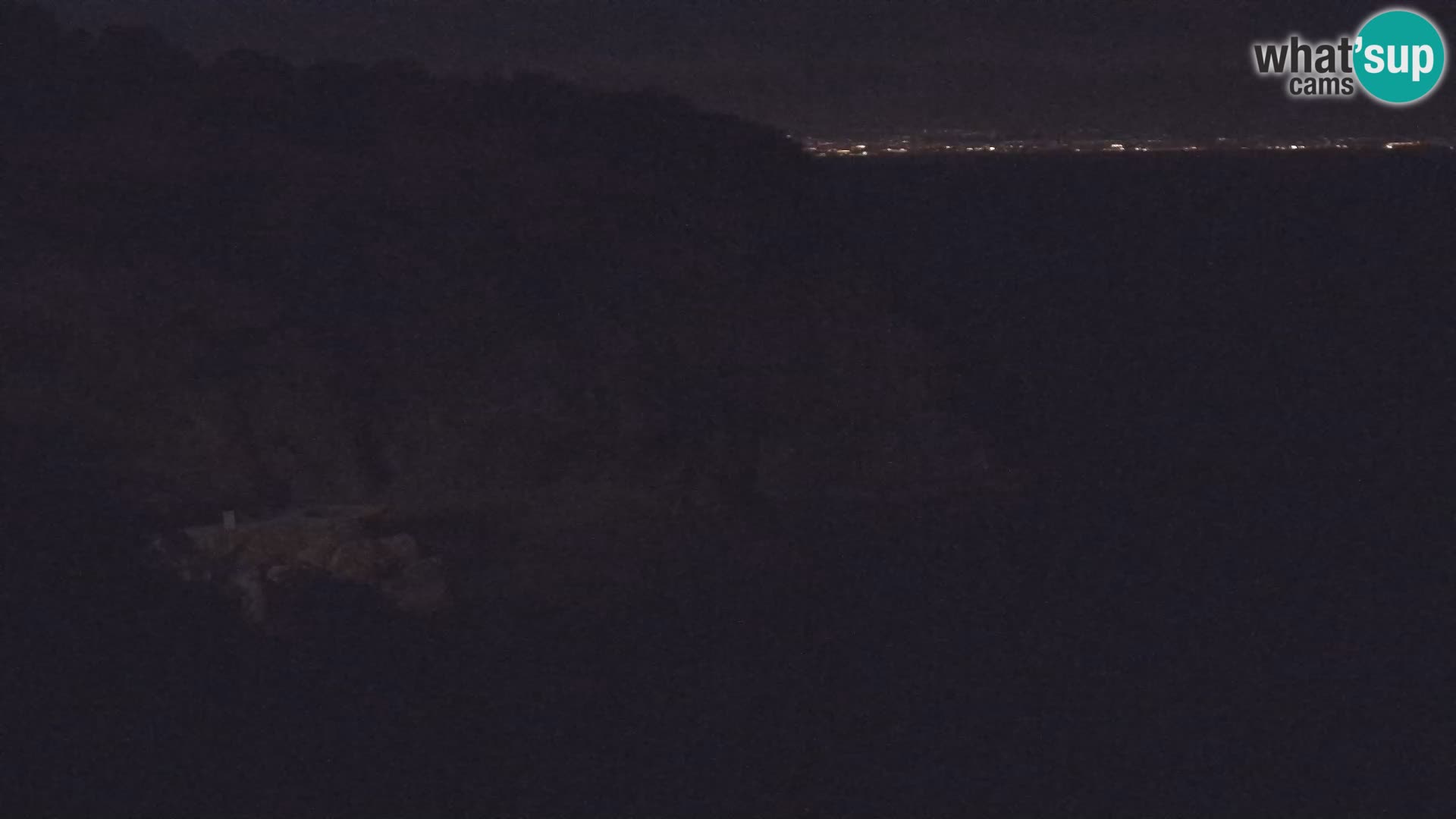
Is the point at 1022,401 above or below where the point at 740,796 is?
above

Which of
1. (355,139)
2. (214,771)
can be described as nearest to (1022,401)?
(355,139)

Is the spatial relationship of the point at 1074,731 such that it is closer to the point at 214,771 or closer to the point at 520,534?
the point at 520,534

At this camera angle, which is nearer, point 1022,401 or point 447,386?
point 447,386

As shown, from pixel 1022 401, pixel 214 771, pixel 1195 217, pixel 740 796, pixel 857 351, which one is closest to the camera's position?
pixel 214 771

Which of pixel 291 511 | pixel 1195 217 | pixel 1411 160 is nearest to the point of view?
pixel 291 511

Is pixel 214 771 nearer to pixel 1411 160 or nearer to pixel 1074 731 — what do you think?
pixel 1074 731

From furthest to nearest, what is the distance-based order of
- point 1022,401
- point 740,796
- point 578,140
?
point 1022,401 < point 578,140 < point 740,796

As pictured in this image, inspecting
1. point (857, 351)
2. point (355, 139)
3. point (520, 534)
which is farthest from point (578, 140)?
point (520, 534)

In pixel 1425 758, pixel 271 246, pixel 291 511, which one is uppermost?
pixel 271 246

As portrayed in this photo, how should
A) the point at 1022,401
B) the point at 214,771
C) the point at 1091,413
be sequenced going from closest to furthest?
1. the point at 214,771
2. the point at 1022,401
3. the point at 1091,413
